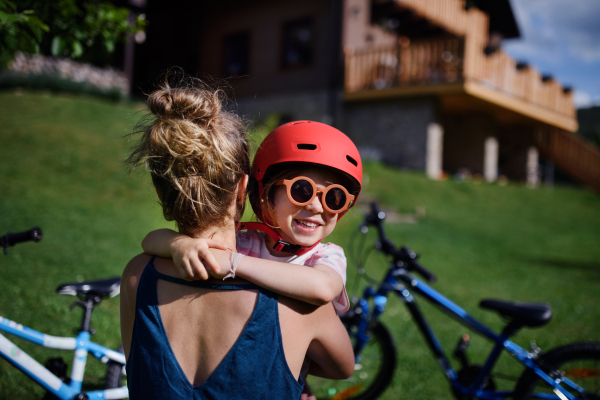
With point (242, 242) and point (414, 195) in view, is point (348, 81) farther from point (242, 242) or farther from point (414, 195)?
point (242, 242)

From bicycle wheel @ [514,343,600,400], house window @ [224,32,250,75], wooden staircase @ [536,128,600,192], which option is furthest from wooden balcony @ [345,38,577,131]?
bicycle wheel @ [514,343,600,400]

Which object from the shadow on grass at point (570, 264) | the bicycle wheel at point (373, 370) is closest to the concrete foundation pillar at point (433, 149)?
the shadow on grass at point (570, 264)

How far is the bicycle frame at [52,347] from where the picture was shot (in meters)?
2.16

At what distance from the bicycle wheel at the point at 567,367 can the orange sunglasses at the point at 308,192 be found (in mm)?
1968

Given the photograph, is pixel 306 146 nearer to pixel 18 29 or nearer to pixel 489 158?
pixel 18 29

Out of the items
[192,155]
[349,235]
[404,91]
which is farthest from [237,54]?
[192,155]

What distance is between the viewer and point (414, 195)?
11.4 meters

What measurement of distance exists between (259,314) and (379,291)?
213 cm

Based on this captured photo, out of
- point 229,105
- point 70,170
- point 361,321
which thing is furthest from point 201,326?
point 70,170

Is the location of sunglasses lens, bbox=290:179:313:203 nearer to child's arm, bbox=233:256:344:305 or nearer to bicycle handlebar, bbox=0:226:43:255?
child's arm, bbox=233:256:344:305

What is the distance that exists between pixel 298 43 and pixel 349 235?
30.4ft

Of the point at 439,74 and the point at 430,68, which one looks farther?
the point at 430,68

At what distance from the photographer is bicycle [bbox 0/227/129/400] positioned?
216cm

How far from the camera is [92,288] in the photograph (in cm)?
254
